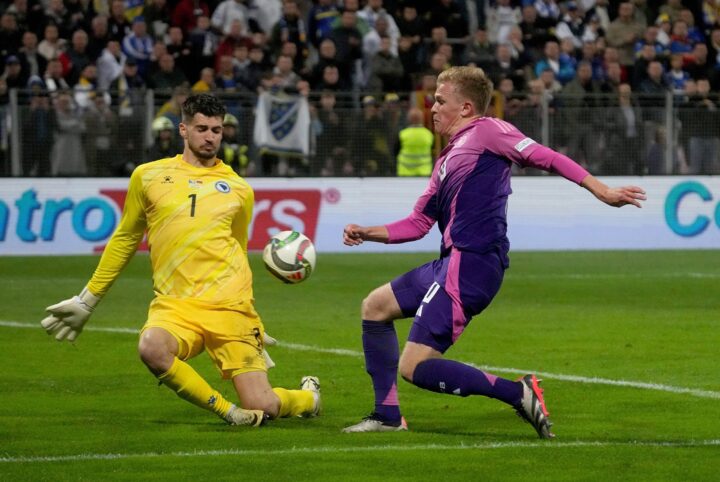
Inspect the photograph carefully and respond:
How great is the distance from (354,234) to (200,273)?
1.04m

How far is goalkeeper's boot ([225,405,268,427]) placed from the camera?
27.0 feet

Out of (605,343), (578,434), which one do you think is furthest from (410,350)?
(605,343)

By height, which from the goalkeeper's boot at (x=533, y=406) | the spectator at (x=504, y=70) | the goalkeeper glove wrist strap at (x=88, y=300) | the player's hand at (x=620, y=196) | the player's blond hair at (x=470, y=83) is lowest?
the spectator at (x=504, y=70)

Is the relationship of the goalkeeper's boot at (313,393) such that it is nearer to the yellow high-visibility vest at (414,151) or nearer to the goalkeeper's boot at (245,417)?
the goalkeeper's boot at (245,417)

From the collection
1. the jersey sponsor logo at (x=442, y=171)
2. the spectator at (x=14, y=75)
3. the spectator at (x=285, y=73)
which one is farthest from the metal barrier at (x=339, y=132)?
the jersey sponsor logo at (x=442, y=171)

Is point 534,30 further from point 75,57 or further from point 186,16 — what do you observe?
point 75,57

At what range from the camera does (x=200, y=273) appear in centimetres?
841

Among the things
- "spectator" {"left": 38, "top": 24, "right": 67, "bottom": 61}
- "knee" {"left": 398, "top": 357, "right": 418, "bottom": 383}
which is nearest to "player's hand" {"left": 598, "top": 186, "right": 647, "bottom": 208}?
"knee" {"left": 398, "top": 357, "right": 418, "bottom": 383}

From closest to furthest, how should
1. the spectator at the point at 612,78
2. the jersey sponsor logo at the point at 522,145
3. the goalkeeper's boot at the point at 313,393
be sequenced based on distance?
the jersey sponsor logo at the point at 522,145
the goalkeeper's boot at the point at 313,393
the spectator at the point at 612,78

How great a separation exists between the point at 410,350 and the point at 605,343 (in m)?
4.85

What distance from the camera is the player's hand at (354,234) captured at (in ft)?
25.8

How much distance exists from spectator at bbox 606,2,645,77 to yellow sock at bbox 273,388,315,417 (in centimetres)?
1798

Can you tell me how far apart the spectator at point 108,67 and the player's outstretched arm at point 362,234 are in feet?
50.5

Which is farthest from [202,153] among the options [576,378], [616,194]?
[576,378]
